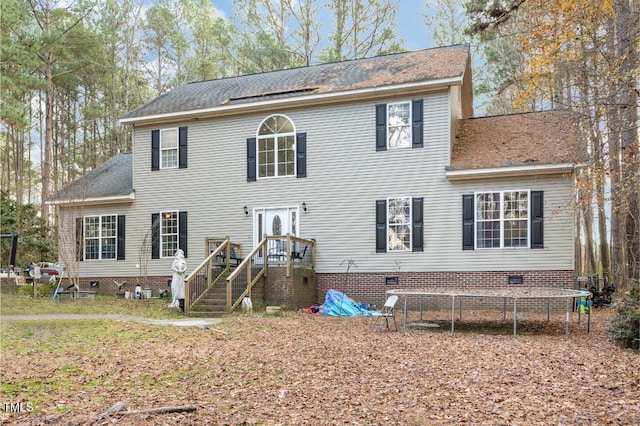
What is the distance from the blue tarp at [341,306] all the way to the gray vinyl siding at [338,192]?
1.14 metres

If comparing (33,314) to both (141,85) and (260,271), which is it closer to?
(260,271)

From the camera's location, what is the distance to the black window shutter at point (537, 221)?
47.6 ft

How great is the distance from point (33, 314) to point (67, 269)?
728cm

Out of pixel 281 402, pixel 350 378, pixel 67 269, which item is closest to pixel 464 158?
pixel 350 378

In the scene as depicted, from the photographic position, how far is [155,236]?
18812 millimetres

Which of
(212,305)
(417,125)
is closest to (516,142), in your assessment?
(417,125)

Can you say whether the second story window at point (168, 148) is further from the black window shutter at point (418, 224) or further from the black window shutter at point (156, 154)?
the black window shutter at point (418, 224)

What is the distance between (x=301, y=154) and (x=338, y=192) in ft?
5.62

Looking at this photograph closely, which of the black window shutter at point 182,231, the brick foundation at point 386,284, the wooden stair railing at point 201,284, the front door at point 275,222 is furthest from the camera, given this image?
the black window shutter at point 182,231

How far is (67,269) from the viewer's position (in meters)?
19.4

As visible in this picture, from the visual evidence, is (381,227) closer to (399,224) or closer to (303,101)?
(399,224)

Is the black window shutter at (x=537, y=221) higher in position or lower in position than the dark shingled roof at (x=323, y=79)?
lower

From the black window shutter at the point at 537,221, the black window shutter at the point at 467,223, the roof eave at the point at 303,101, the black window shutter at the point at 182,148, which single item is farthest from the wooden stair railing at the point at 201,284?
the black window shutter at the point at 537,221

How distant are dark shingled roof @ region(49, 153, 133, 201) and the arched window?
5084mm
